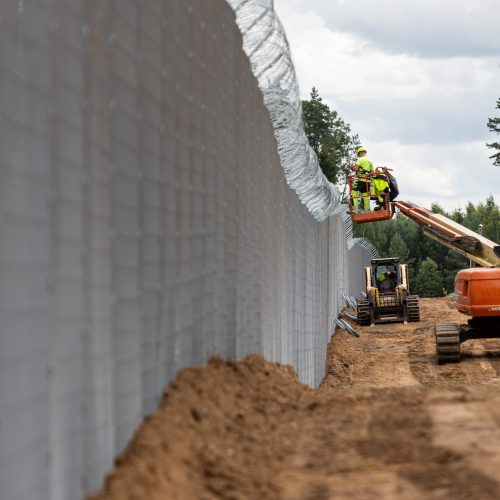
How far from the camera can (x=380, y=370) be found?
64.6ft

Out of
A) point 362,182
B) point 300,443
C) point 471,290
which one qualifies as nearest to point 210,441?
point 300,443

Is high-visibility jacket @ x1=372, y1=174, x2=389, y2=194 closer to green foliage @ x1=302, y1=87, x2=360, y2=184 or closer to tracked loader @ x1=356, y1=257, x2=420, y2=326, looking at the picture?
tracked loader @ x1=356, y1=257, x2=420, y2=326

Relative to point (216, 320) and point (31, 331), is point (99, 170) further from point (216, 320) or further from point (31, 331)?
point (216, 320)

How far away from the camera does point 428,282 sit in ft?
213

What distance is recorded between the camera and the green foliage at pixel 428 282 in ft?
213

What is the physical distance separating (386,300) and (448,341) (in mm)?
10272

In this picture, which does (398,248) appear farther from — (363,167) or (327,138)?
(363,167)

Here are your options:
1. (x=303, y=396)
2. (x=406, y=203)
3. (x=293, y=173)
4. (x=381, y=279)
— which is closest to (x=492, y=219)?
(x=381, y=279)

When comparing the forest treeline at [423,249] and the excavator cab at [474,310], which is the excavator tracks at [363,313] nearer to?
the excavator cab at [474,310]

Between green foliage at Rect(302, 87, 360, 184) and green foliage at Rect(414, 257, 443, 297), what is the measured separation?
384 inches

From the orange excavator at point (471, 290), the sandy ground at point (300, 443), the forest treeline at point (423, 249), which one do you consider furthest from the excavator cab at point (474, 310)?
the forest treeline at point (423, 249)

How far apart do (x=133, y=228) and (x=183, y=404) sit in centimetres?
110

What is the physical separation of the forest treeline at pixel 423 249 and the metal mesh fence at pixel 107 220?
58323 millimetres

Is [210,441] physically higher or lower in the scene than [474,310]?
lower
